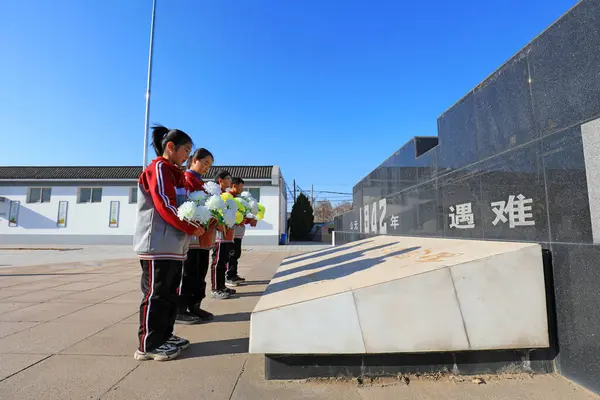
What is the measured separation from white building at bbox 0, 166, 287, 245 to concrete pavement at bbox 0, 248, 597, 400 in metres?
15.2

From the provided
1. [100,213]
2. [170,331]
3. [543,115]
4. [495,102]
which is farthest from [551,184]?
[100,213]

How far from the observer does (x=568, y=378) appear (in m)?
1.90

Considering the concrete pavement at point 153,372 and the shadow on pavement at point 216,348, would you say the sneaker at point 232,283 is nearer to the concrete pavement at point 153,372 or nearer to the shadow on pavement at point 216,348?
the concrete pavement at point 153,372

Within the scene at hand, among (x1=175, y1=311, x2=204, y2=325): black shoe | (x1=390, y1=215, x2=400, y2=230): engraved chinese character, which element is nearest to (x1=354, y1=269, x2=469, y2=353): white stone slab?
(x1=175, y1=311, x2=204, y2=325): black shoe

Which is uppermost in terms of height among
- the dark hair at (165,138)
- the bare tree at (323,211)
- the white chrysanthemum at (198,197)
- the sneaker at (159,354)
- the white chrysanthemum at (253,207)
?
the bare tree at (323,211)

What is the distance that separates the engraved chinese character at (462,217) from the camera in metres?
3.15

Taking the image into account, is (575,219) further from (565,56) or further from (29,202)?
(29,202)

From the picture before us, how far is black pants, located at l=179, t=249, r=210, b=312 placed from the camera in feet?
10.3

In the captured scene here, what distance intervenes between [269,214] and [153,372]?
16.6 metres

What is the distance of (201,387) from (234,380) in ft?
0.66

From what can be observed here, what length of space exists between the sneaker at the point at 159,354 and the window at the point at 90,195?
809 inches

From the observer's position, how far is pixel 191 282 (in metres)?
3.16

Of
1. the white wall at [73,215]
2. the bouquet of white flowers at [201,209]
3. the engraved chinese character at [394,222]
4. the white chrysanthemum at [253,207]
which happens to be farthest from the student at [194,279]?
the white wall at [73,215]

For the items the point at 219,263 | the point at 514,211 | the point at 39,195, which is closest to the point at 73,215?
the point at 39,195
